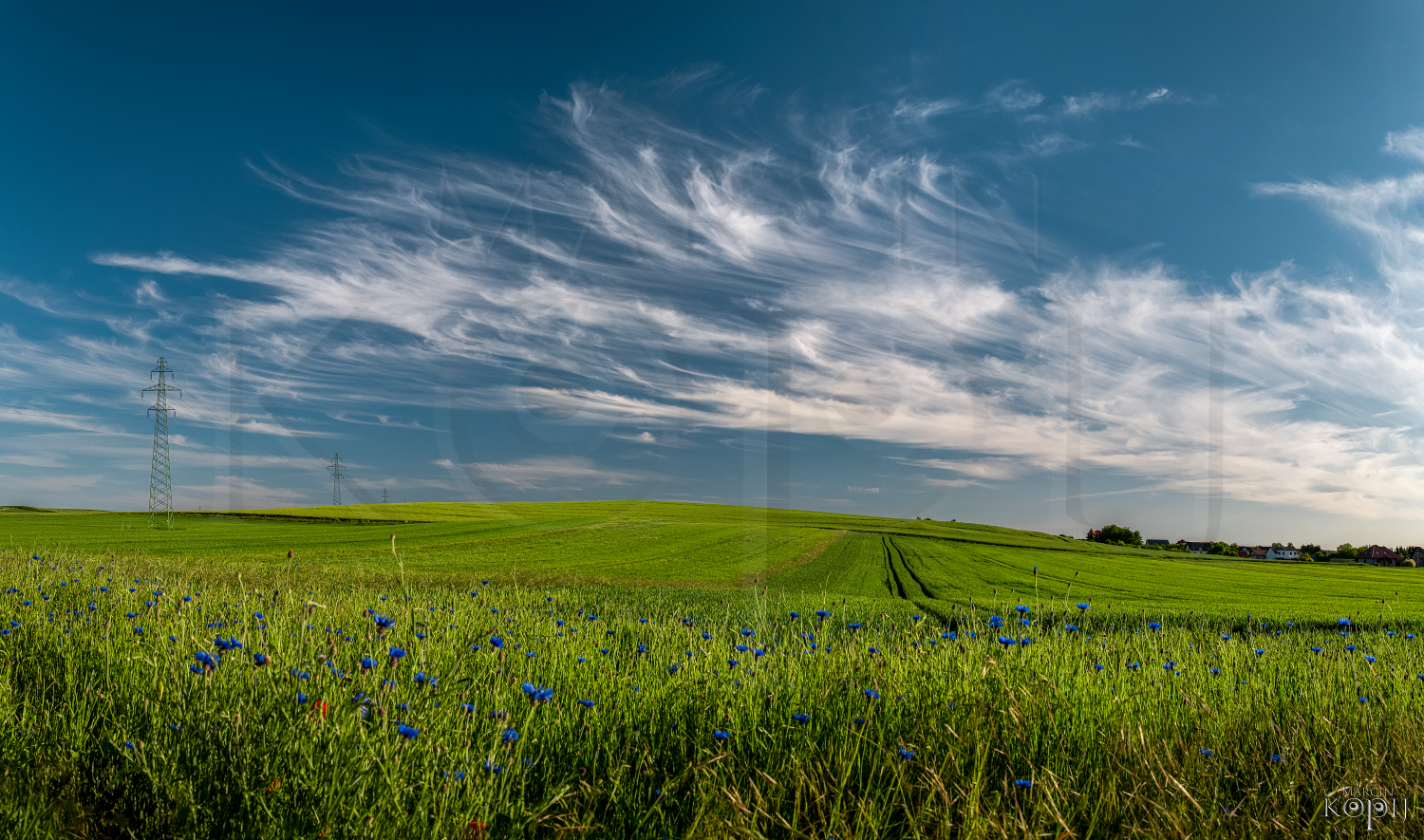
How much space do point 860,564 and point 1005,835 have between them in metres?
33.5

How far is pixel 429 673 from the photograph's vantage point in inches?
167

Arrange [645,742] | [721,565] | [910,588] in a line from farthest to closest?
[721,565] → [910,588] → [645,742]

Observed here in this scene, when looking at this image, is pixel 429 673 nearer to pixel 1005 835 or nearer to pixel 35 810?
pixel 35 810

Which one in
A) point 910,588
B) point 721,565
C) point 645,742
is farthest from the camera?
point 721,565

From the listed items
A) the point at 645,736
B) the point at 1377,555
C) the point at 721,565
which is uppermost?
the point at 645,736

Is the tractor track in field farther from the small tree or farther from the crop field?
the small tree

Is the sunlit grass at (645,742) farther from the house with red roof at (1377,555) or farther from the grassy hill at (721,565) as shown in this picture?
the house with red roof at (1377,555)

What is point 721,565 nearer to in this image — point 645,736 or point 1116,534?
point 645,736

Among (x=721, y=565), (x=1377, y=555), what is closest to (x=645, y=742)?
(x=721, y=565)

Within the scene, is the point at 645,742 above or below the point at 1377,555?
above

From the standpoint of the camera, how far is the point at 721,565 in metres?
31.8

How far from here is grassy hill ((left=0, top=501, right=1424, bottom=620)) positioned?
2203 cm

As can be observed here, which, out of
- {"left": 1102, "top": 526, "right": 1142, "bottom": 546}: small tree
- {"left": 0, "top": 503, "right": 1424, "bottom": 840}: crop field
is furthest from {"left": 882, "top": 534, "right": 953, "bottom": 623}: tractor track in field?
{"left": 1102, "top": 526, "right": 1142, "bottom": 546}: small tree

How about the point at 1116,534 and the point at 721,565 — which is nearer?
the point at 721,565
